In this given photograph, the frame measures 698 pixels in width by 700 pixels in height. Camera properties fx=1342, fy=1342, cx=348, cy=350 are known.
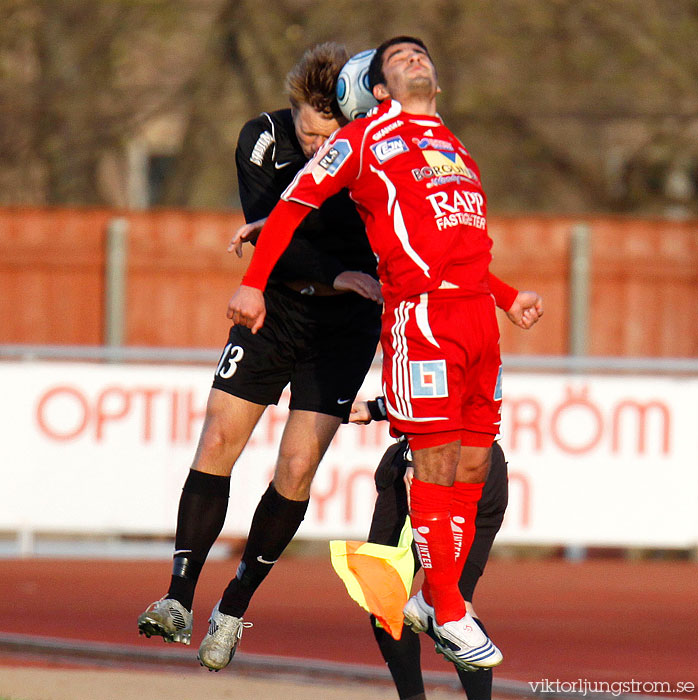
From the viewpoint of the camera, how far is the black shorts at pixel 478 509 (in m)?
5.13

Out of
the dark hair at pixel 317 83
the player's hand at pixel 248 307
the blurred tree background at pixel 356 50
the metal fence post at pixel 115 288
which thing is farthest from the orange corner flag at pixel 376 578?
the blurred tree background at pixel 356 50

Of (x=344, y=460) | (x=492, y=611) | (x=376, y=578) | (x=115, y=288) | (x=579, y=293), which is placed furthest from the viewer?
(x=115, y=288)

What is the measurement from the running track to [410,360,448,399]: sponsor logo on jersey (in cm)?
238

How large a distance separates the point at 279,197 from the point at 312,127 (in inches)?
12.1

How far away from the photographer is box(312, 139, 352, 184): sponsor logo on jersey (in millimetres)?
4539

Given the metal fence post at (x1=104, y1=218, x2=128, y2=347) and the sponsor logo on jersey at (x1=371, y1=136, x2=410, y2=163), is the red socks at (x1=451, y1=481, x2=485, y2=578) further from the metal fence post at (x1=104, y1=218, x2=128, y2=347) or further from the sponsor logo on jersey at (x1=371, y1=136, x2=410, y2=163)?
the metal fence post at (x1=104, y1=218, x2=128, y2=347)

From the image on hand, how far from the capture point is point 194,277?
39.3 ft

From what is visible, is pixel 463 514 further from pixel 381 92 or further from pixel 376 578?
pixel 381 92

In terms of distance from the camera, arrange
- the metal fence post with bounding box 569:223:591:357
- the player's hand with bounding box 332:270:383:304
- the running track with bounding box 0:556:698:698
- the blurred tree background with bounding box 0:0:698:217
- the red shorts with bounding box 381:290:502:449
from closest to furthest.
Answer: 1. the red shorts with bounding box 381:290:502:449
2. the player's hand with bounding box 332:270:383:304
3. the running track with bounding box 0:556:698:698
4. the metal fence post with bounding box 569:223:591:357
5. the blurred tree background with bounding box 0:0:698:217

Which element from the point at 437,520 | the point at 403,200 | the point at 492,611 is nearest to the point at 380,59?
the point at 403,200

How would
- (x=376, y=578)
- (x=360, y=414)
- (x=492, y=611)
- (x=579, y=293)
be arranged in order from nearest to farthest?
(x=376, y=578) → (x=360, y=414) → (x=492, y=611) → (x=579, y=293)

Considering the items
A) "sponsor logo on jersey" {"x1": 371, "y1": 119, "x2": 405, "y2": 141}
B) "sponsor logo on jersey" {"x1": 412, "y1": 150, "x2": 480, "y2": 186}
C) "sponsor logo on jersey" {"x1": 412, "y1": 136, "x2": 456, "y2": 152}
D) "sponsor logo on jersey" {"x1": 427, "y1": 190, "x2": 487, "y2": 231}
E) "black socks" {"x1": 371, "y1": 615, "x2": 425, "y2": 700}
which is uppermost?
"sponsor logo on jersey" {"x1": 371, "y1": 119, "x2": 405, "y2": 141}

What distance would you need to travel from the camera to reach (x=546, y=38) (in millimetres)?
13500

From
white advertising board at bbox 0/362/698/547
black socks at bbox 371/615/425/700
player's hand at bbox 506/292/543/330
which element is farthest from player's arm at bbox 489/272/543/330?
white advertising board at bbox 0/362/698/547
